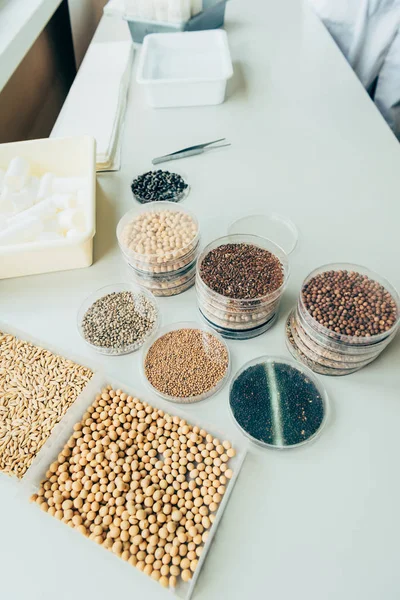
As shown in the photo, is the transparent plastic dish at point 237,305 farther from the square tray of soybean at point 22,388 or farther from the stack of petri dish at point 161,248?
the square tray of soybean at point 22,388

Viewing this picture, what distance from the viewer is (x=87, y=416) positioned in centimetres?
88

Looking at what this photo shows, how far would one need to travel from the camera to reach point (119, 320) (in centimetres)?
100

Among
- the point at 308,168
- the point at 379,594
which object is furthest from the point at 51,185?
the point at 379,594

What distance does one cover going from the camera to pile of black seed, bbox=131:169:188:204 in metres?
1.24

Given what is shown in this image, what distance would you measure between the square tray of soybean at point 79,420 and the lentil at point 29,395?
2 centimetres

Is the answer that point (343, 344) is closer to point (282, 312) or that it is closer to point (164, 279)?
point (282, 312)

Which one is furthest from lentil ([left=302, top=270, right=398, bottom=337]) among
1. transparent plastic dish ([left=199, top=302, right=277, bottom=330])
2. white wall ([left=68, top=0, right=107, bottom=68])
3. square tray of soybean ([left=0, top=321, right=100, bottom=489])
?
white wall ([left=68, top=0, right=107, bottom=68])

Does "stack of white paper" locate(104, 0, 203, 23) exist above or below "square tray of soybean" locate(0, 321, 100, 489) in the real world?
above

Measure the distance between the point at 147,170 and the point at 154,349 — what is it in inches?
27.0

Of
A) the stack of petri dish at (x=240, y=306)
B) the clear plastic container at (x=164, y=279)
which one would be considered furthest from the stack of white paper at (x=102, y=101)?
the stack of petri dish at (x=240, y=306)

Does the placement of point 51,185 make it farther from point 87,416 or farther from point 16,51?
point 16,51

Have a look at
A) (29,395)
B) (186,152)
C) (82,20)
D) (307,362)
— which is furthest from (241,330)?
(82,20)

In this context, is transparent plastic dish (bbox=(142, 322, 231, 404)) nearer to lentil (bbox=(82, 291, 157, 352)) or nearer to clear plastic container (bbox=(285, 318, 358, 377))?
lentil (bbox=(82, 291, 157, 352))

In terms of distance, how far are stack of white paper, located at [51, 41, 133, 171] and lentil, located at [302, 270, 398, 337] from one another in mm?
836
